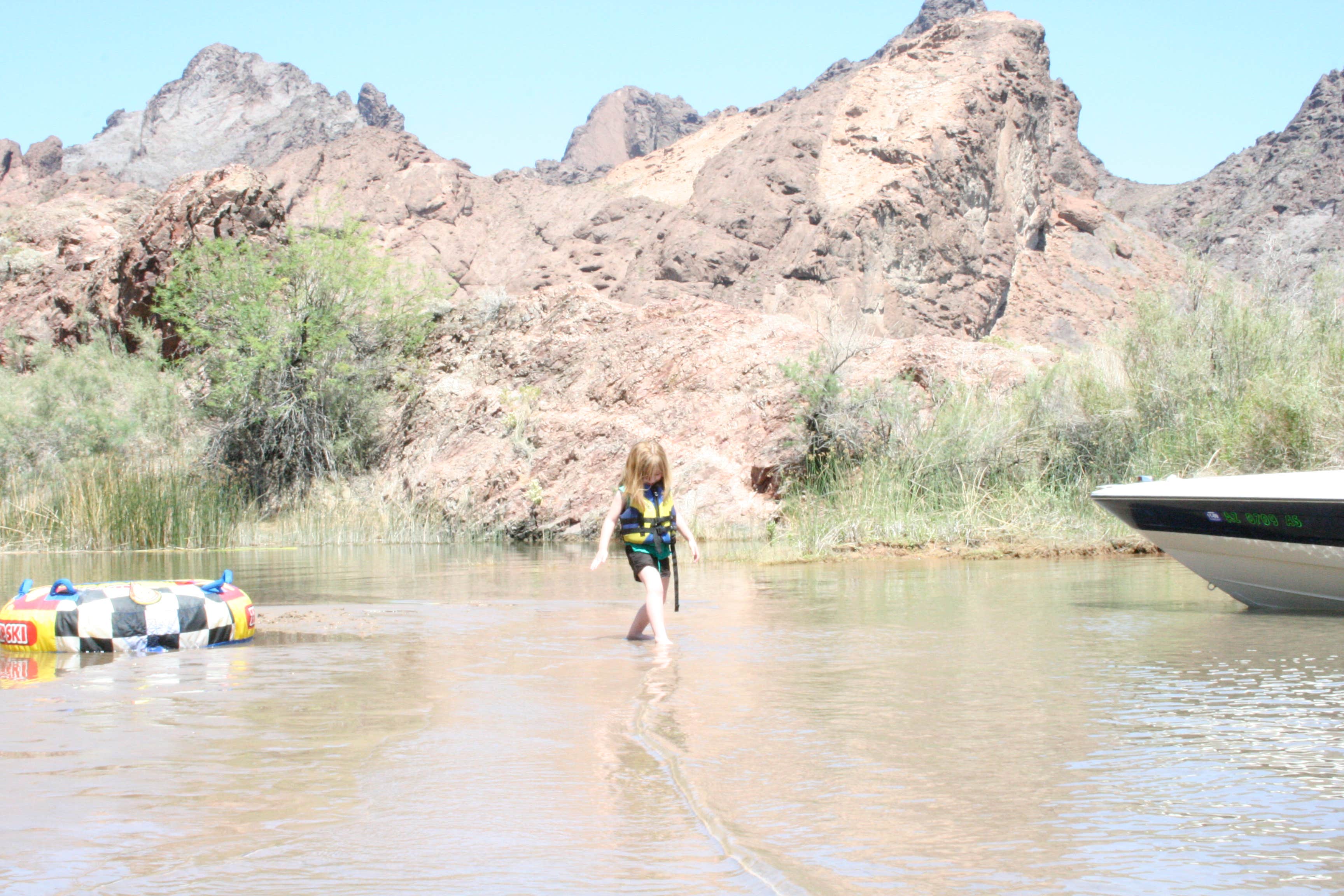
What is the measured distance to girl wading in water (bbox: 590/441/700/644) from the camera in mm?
8711

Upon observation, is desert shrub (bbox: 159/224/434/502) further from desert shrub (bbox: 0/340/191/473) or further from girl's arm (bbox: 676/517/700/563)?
girl's arm (bbox: 676/517/700/563)

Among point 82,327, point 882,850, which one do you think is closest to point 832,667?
point 882,850

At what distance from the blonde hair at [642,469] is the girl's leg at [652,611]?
52 cm

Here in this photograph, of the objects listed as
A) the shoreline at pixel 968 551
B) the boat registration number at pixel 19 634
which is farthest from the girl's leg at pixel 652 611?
the shoreline at pixel 968 551

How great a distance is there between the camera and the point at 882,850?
3596 millimetres

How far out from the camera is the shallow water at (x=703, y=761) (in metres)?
3.46

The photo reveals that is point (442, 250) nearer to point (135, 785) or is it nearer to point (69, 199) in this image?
point (69, 199)

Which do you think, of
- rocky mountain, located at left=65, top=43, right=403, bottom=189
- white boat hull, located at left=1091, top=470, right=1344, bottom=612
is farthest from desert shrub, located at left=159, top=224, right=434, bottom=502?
rocky mountain, located at left=65, top=43, right=403, bottom=189

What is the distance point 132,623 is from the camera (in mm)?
8070

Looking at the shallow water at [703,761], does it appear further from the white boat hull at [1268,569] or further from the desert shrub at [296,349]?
the desert shrub at [296,349]

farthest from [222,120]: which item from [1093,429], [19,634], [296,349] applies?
[19,634]

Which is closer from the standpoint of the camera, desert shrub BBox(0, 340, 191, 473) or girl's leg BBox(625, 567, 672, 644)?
girl's leg BBox(625, 567, 672, 644)

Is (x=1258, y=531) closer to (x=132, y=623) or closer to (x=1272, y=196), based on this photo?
(x=132, y=623)

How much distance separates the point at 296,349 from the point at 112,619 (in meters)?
20.1
